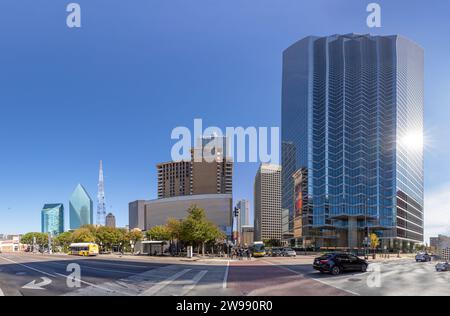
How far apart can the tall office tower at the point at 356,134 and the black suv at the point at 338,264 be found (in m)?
115

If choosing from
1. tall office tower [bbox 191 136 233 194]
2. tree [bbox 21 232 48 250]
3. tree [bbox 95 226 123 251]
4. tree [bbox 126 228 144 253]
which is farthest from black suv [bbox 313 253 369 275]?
tree [bbox 21 232 48 250]

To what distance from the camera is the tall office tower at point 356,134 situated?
143 m

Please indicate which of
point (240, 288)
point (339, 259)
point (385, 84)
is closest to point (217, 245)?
point (339, 259)

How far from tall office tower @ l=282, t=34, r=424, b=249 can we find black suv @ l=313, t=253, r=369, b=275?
114827 millimetres

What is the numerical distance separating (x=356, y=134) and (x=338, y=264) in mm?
135944

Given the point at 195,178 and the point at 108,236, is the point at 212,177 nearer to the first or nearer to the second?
the point at 195,178

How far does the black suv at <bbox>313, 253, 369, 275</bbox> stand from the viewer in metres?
24.8

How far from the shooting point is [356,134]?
15062cm

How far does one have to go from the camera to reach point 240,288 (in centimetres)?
1775

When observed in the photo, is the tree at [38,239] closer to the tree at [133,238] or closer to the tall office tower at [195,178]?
the tall office tower at [195,178]

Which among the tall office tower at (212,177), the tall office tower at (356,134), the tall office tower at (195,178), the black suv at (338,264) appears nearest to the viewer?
the black suv at (338,264)

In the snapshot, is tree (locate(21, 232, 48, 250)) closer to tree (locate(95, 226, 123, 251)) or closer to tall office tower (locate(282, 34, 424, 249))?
tree (locate(95, 226, 123, 251))

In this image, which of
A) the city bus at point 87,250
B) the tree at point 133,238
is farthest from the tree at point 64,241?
the city bus at point 87,250
